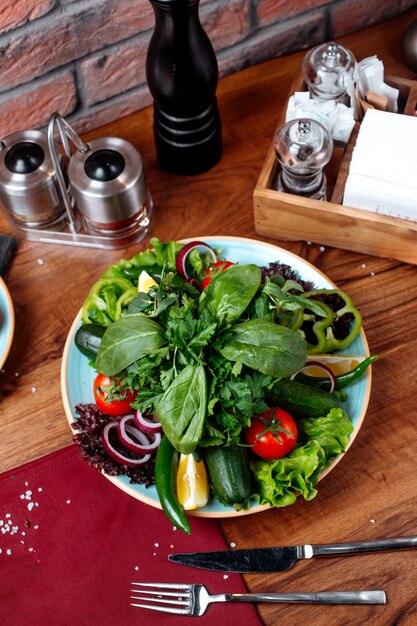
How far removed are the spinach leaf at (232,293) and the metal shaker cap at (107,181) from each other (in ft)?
1.11

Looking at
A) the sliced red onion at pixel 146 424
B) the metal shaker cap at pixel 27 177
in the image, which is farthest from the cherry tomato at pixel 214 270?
the metal shaker cap at pixel 27 177

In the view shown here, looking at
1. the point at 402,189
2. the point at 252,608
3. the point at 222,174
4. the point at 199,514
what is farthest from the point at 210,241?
the point at 252,608

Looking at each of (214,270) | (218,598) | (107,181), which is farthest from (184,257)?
(218,598)

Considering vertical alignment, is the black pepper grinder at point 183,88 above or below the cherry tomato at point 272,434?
above

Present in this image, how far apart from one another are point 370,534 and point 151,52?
2.87 ft

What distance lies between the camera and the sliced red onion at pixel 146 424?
1153 mm

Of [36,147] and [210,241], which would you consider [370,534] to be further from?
[36,147]

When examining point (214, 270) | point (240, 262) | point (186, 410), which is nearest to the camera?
point (186, 410)

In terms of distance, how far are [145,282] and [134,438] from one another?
254 millimetres

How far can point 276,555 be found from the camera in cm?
108

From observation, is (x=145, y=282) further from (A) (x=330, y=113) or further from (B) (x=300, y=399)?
(A) (x=330, y=113)

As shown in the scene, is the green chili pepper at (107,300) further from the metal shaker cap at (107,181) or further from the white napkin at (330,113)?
the white napkin at (330,113)

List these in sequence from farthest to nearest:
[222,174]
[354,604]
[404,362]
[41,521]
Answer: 1. [222,174]
2. [404,362]
3. [41,521]
4. [354,604]

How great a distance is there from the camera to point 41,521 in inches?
45.4
